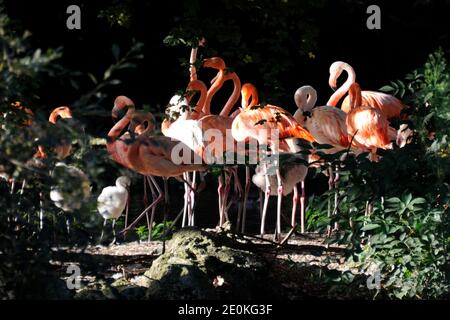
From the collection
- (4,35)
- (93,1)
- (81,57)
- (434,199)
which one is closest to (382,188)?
(434,199)

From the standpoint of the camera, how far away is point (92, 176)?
2.89 metres

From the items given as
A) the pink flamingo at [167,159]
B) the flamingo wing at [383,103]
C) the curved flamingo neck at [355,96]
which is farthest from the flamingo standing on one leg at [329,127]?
the pink flamingo at [167,159]

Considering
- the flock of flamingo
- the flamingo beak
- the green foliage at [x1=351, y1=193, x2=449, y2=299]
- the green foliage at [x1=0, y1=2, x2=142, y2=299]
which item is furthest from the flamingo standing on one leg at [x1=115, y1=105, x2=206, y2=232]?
the flamingo beak

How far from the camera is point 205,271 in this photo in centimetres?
420

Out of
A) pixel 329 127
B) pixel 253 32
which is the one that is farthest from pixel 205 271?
pixel 329 127

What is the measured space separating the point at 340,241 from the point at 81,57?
8.58m

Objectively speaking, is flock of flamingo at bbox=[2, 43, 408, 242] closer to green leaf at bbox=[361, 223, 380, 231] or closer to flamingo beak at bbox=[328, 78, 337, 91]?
flamingo beak at bbox=[328, 78, 337, 91]

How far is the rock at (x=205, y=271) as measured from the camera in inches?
156

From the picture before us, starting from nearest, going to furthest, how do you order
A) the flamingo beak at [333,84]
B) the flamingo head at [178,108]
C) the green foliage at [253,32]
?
the flamingo head at [178,108] → the green foliage at [253,32] → the flamingo beak at [333,84]

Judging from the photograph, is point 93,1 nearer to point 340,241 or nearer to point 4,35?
point 340,241

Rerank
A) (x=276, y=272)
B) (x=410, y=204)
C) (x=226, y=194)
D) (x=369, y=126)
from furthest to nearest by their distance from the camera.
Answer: (x=226, y=194) < (x=369, y=126) < (x=276, y=272) < (x=410, y=204)

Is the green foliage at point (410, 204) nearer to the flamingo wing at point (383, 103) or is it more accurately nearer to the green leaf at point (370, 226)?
the green leaf at point (370, 226)

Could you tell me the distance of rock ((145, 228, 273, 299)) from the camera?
3.97m

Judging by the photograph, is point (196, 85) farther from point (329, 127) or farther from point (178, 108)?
point (329, 127)
